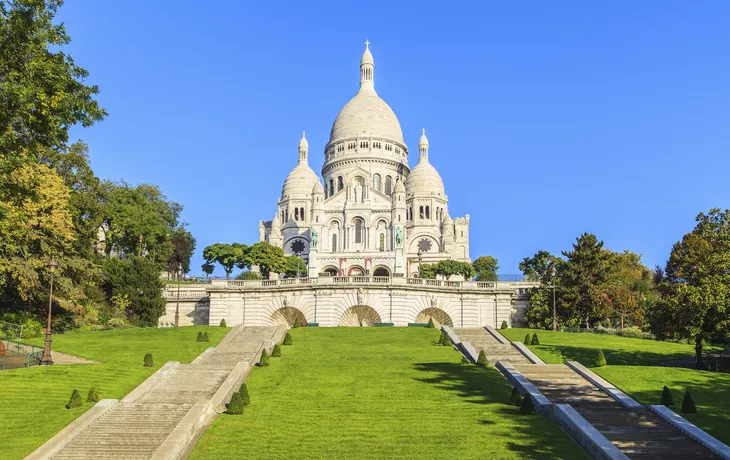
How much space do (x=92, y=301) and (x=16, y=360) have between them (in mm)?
22379

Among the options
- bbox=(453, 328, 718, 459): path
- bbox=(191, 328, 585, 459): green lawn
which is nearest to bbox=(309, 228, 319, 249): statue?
bbox=(191, 328, 585, 459): green lawn

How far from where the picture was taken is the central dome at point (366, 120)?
134875 millimetres

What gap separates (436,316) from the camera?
62438 mm

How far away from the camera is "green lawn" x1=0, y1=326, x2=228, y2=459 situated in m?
26.6

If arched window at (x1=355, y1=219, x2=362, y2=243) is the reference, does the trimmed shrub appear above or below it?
below

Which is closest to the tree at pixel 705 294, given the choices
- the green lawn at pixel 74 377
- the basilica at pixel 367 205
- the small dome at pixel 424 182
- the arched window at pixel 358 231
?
the green lawn at pixel 74 377

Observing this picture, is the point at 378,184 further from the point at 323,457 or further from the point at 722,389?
the point at 323,457

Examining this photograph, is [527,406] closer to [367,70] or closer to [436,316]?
[436,316]

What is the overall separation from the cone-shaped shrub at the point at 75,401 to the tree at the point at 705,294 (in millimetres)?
28046

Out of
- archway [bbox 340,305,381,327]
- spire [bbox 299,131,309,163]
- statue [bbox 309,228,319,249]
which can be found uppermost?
spire [bbox 299,131,309,163]

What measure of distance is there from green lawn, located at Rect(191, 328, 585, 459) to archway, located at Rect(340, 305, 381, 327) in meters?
18.4

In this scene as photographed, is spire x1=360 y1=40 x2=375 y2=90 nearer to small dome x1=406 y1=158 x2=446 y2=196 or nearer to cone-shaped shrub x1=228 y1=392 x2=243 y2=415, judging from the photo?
small dome x1=406 y1=158 x2=446 y2=196

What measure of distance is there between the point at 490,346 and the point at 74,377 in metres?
23.1

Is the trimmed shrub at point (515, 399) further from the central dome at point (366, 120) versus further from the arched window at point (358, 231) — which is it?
the central dome at point (366, 120)
